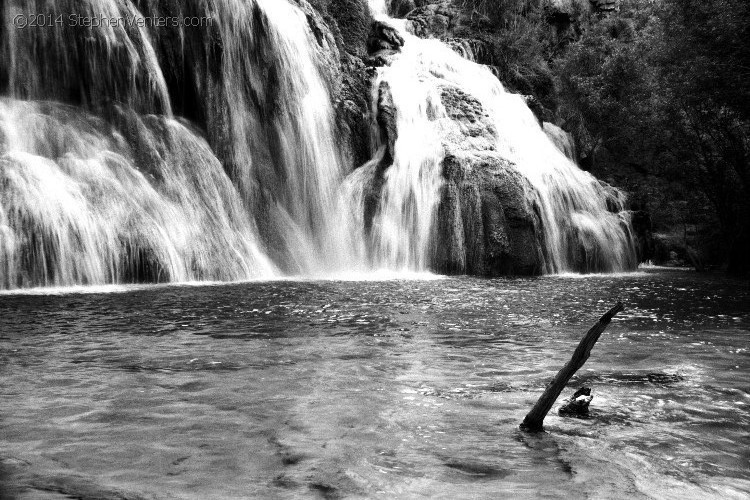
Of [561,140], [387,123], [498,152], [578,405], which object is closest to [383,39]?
[387,123]

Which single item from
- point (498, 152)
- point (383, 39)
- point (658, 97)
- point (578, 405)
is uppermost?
point (383, 39)

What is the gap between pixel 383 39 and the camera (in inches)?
1072

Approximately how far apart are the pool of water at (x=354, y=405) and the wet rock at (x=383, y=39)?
1871cm

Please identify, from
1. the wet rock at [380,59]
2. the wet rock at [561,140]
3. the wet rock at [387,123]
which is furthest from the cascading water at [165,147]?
the wet rock at [561,140]

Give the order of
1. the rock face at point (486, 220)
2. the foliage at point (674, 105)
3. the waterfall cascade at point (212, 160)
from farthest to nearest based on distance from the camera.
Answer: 1. the rock face at point (486, 220)
2. the foliage at point (674, 105)
3. the waterfall cascade at point (212, 160)

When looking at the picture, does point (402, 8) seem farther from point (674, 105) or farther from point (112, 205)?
point (112, 205)

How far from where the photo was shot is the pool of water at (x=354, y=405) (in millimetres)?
3785

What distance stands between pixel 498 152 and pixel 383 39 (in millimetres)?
8425

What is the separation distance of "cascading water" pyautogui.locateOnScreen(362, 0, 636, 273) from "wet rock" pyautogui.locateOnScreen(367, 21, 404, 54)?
526 millimetres

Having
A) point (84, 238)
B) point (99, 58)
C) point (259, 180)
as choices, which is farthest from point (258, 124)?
point (84, 238)

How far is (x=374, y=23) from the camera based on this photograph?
27.8m

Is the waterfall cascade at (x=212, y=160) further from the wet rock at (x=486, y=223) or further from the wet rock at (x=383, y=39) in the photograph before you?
the wet rock at (x=383, y=39)

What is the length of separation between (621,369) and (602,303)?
19.5 ft

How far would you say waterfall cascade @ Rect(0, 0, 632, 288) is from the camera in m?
13.6
